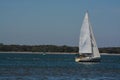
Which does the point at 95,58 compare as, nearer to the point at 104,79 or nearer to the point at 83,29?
the point at 83,29

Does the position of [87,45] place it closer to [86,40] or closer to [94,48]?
[86,40]

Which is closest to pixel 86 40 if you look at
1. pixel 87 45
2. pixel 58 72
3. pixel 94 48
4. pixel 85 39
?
pixel 85 39

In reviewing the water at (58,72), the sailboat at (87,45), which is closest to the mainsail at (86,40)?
the sailboat at (87,45)

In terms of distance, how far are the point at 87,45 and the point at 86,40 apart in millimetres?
1352

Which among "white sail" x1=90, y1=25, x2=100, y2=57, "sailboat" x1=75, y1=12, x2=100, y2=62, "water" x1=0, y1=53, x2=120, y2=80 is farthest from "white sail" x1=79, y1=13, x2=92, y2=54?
"water" x1=0, y1=53, x2=120, y2=80

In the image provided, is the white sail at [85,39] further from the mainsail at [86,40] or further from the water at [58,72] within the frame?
the water at [58,72]

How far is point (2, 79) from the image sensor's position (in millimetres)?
52094

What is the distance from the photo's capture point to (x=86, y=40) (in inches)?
4203

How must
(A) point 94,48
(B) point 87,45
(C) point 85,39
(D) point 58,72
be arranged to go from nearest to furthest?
1. (D) point 58,72
2. (C) point 85,39
3. (B) point 87,45
4. (A) point 94,48

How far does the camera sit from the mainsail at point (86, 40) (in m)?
106

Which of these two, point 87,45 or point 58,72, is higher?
point 87,45

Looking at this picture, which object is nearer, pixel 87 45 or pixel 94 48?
pixel 87 45

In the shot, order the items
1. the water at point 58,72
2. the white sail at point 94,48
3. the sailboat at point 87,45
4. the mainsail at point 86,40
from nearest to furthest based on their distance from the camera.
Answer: the water at point 58,72 < the mainsail at point 86,40 < the sailboat at point 87,45 < the white sail at point 94,48

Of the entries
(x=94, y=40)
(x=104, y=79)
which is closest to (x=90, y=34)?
(x=94, y=40)
